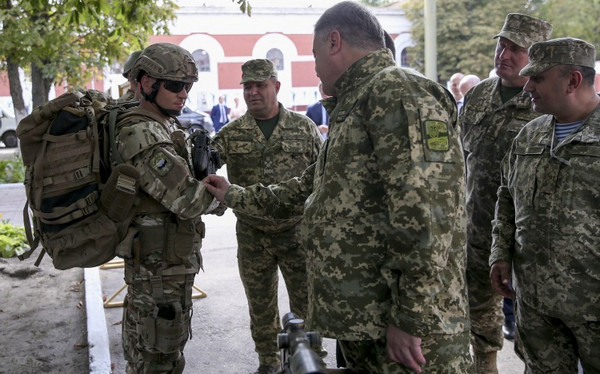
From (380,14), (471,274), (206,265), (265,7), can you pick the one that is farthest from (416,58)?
(471,274)

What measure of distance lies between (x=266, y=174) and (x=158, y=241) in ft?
4.43

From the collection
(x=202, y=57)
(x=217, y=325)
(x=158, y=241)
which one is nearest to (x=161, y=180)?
(x=158, y=241)

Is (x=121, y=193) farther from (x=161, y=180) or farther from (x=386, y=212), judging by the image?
(x=386, y=212)

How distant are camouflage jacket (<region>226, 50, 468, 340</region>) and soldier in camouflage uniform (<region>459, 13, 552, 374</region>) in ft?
6.04

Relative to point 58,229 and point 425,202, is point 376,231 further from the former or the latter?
point 58,229

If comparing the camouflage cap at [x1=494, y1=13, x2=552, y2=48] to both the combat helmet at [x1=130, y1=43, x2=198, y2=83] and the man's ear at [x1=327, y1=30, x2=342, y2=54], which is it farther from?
the combat helmet at [x1=130, y1=43, x2=198, y2=83]

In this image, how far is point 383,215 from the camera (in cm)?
233

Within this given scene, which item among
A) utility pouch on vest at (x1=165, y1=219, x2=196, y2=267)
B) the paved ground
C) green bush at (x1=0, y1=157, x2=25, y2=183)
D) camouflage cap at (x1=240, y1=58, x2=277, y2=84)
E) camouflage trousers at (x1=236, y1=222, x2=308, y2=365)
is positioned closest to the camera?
utility pouch on vest at (x1=165, y1=219, x2=196, y2=267)

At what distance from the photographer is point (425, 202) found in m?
2.16

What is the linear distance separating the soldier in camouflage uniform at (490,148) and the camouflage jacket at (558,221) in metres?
0.81

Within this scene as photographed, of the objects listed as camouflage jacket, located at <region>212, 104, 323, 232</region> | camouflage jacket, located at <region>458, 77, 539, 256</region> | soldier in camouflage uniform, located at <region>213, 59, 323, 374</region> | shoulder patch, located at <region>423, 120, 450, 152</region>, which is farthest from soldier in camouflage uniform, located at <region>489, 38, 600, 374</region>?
camouflage jacket, located at <region>212, 104, 323, 232</region>

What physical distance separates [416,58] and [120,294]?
30425 millimetres

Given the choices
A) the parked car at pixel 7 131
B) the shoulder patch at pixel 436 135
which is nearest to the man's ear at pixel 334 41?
the shoulder patch at pixel 436 135

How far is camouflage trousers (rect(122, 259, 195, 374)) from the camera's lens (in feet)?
11.0
